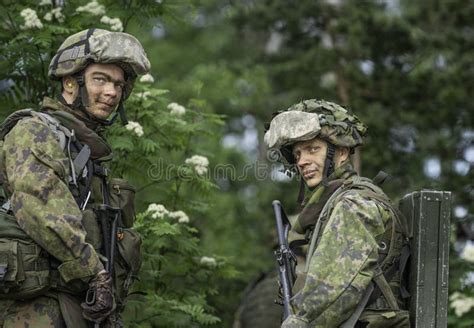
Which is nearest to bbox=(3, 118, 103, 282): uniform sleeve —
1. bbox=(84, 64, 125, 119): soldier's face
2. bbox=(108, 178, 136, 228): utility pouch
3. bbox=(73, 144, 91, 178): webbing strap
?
bbox=(73, 144, 91, 178): webbing strap

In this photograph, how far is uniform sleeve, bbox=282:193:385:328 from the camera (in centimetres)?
607

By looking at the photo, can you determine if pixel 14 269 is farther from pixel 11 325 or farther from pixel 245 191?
pixel 245 191

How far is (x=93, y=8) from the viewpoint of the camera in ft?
→ 30.0

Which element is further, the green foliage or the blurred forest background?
the blurred forest background

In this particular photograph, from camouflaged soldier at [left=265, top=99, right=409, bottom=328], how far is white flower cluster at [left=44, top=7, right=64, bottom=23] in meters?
3.12

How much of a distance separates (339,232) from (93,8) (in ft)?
13.5

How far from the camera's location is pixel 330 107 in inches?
274

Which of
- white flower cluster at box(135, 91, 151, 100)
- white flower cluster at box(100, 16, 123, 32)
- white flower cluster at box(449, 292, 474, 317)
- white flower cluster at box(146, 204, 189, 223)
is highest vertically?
white flower cluster at box(100, 16, 123, 32)

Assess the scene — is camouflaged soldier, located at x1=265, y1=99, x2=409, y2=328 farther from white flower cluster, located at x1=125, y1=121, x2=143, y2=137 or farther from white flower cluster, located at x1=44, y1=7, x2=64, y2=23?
white flower cluster, located at x1=44, y1=7, x2=64, y2=23

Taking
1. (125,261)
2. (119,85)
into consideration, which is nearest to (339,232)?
(125,261)

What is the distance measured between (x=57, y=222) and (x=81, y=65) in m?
1.31

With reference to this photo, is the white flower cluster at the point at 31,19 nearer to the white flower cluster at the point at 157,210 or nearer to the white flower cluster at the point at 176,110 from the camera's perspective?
the white flower cluster at the point at 176,110

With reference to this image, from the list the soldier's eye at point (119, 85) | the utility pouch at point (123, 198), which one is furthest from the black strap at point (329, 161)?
the soldier's eye at point (119, 85)

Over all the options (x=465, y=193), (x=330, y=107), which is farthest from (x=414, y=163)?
(x=330, y=107)
